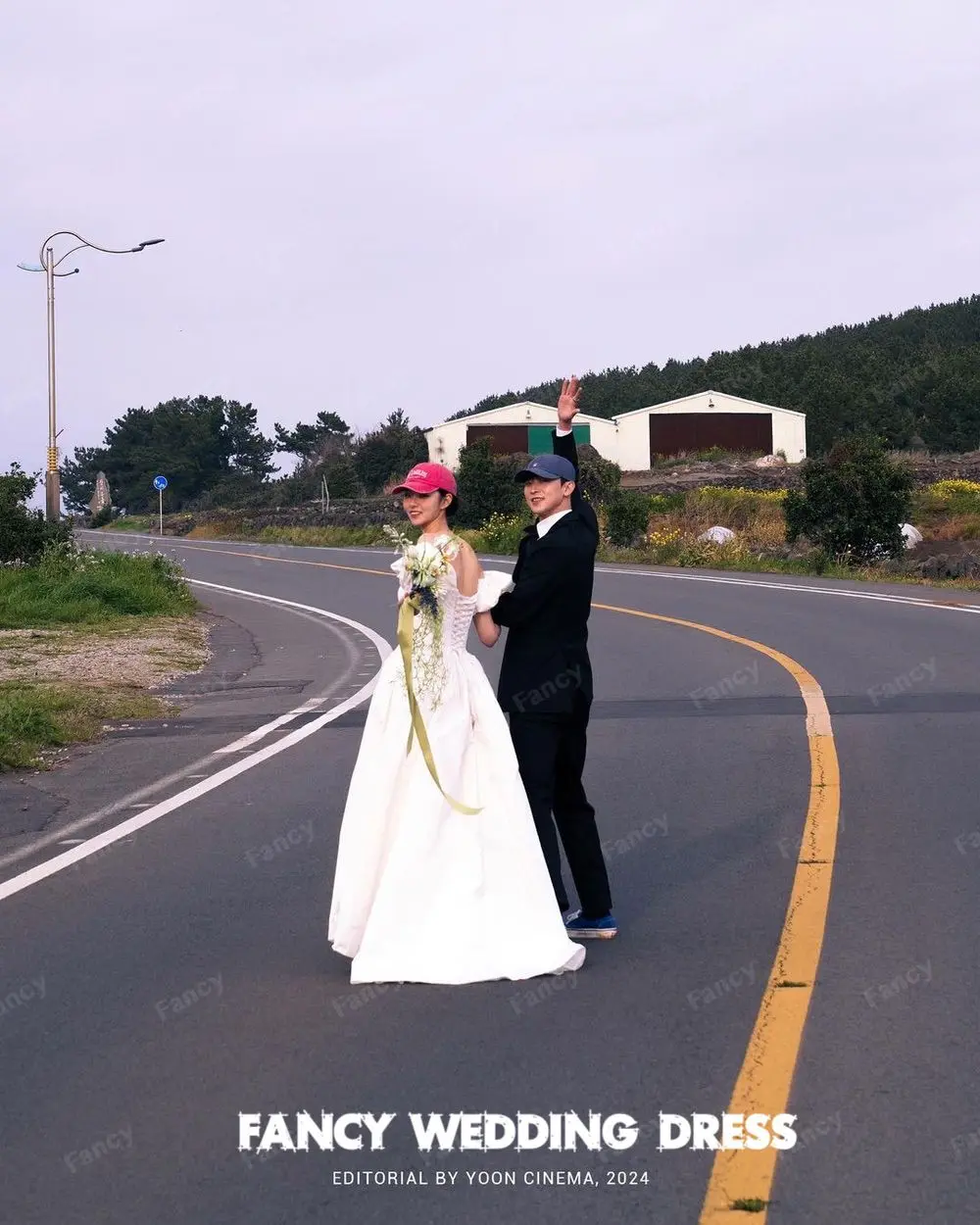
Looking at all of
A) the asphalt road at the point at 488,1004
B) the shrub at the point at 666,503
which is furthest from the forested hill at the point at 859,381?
the asphalt road at the point at 488,1004

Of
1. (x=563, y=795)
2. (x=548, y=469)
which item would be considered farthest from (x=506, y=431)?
(x=548, y=469)

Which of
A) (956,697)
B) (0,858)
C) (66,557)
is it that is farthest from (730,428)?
(0,858)

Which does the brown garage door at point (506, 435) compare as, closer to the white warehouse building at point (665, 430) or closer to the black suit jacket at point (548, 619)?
the white warehouse building at point (665, 430)

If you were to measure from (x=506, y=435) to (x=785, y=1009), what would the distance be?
74419 millimetres

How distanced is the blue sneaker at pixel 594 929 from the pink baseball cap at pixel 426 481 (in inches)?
71.6

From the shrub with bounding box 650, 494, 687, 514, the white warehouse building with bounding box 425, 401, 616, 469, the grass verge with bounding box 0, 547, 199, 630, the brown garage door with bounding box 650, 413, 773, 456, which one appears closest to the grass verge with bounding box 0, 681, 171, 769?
the grass verge with bounding box 0, 547, 199, 630

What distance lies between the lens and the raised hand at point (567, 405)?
6841 mm

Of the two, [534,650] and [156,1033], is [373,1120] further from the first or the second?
[534,650]

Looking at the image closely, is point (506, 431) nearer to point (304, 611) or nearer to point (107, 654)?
point (304, 611)

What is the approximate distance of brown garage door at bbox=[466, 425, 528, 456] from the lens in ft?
258

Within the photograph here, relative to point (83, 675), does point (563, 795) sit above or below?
above

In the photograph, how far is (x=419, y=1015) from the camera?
5559 mm

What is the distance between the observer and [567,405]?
22.6 ft

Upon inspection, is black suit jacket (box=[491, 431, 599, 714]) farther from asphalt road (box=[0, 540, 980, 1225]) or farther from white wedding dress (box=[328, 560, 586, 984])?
asphalt road (box=[0, 540, 980, 1225])
